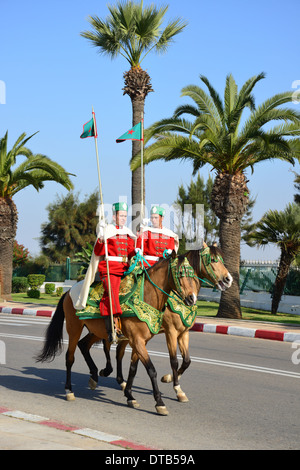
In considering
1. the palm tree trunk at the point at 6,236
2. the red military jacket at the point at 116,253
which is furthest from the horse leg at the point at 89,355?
the palm tree trunk at the point at 6,236

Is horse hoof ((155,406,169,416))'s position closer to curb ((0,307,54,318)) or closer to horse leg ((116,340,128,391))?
horse leg ((116,340,128,391))

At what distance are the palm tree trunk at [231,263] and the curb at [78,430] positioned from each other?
14.9 meters

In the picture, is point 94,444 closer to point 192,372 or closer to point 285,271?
point 192,372

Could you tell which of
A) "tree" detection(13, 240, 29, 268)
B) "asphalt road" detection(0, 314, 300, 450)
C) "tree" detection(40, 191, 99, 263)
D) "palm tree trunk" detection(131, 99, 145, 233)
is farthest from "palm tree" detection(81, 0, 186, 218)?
"tree" detection(40, 191, 99, 263)

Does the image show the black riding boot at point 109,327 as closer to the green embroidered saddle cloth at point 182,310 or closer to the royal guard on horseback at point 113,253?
the royal guard on horseback at point 113,253

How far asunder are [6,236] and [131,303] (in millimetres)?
22433

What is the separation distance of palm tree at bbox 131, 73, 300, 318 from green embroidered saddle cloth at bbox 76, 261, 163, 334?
13.2 meters

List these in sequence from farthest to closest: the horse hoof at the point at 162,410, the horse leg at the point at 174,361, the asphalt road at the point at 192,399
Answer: the horse leg at the point at 174,361 < the horse hoof at the point at 162,410 < the asphalt road at the point at 192,399

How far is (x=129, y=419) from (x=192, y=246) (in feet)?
92.9

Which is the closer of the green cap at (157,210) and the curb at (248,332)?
the green cap at (157,210)

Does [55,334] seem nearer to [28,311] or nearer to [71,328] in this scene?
[71,328]

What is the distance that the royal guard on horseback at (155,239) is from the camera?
28.4ft

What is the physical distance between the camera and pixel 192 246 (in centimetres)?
3531
